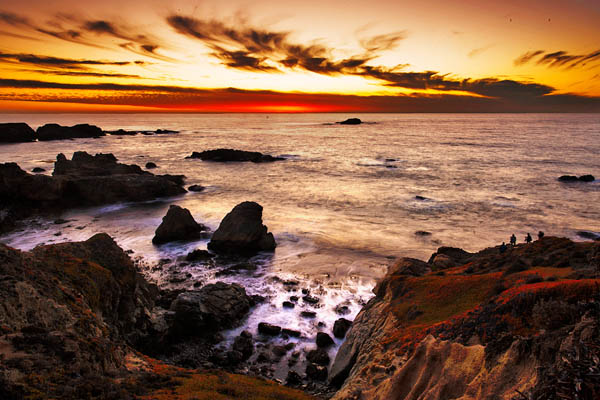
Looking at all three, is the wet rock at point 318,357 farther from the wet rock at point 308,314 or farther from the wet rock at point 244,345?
the wet rock at point 308,314

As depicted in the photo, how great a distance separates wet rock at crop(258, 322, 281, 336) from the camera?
19.2 metres

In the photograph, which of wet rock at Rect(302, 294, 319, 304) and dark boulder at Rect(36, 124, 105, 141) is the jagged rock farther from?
dark boulder at Rect(36, 124, 105, 141)

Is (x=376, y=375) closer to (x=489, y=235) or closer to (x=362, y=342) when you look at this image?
(x=362, y=342)

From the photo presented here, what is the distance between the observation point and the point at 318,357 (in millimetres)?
17047

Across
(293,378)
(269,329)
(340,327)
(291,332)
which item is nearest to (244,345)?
(269,329)

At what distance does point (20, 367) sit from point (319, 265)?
21906 mm

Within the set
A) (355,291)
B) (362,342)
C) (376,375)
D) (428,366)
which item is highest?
(428,366)

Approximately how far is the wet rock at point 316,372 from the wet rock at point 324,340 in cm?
196

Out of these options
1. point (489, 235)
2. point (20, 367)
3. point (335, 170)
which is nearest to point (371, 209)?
point (489, 235)

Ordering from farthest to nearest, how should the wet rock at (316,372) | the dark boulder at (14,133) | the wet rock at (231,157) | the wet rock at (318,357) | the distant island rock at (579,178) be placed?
the dark boulder at (14,133), the wet rock at (231,157), the distant island rock at (579,178), the wet rock at (318,357), the wet rock at (316,372)

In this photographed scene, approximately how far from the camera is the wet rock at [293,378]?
15.6 metres

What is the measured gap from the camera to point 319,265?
94.2 feet

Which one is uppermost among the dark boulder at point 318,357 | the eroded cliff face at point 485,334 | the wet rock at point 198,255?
the eroded cliff face at point 485,334

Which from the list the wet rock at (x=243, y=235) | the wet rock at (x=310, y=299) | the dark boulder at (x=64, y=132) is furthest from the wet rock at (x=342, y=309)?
the dark boulder at (x=64, y=132)
